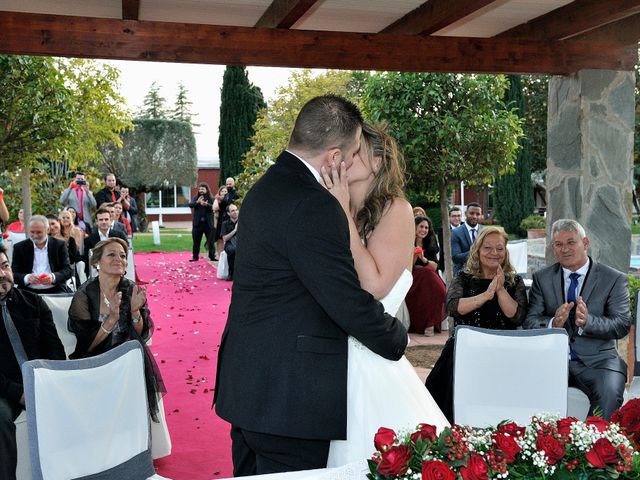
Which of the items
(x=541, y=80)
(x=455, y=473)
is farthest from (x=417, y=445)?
(x=541, y=80)

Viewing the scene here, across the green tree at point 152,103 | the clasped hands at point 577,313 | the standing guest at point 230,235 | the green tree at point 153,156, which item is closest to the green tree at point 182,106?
the green tree at point 152,103

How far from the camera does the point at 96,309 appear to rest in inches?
203

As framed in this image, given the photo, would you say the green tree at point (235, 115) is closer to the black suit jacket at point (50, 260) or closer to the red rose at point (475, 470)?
the black suit jacket at point (50, 260)

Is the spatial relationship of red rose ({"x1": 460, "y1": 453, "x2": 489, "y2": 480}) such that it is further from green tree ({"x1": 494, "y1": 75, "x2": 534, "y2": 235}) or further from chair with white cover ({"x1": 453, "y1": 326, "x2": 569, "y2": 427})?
green tree ({"x1": 494, "y1": 75, "x2": 534, "y2": 235})

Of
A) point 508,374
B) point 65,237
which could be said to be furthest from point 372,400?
point 65,237

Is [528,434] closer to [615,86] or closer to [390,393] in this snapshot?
[390,393]

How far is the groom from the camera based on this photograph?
2271 millimetres

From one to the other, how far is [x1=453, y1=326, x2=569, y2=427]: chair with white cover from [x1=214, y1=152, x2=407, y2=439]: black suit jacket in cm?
167

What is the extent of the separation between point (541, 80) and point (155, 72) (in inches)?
1762

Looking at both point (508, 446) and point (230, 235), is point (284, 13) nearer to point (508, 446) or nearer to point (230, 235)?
point (508, 446)

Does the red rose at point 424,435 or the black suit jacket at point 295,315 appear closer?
the red rose at point 424,435

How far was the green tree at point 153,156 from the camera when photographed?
37.4 metres

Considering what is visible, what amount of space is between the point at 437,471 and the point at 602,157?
21.4 ft

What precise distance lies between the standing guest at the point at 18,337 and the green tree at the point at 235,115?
3215cm
